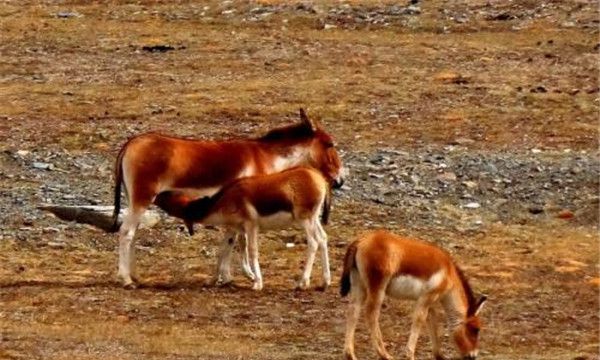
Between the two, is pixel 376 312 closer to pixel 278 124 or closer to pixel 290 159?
pixel 290 159

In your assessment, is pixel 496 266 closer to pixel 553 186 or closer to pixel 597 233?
pixel 597 233

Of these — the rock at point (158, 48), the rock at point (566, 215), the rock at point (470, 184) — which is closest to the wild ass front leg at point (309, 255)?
the rock at point (566, 215)

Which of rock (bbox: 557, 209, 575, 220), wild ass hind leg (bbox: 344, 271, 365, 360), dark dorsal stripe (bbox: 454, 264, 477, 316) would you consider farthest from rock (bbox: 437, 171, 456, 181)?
wild ass hind leg (bbox: 344, 271, 365, 360)

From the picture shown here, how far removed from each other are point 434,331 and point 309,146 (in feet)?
13.6

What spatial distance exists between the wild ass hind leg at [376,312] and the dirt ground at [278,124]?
461 millimetres

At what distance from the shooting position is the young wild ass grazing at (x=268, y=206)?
15.4 metres

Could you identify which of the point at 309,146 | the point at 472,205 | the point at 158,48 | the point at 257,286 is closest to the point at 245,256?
the point at 257,286

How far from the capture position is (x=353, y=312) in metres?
12.8

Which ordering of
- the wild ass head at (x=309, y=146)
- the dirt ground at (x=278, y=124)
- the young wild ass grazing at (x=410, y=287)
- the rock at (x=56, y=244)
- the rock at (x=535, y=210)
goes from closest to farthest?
the young wild ass grazing at (x=410, y=287)
the dirt ground at (x=278, y=124)
the wild ass head at (x=309, y=146)
the rock at (x=56, y=244)
the rock at (x=535, y=210)

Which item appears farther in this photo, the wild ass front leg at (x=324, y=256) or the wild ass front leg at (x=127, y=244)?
the wild ass front leg at (x=127, y=244)

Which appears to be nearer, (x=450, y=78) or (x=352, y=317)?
(x=352, y=317)

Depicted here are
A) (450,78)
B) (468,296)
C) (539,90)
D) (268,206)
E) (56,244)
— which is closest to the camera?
(468,296)

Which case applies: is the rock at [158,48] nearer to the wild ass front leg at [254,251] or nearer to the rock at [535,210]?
the rock at [535,210]

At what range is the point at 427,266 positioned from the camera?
13094mm
